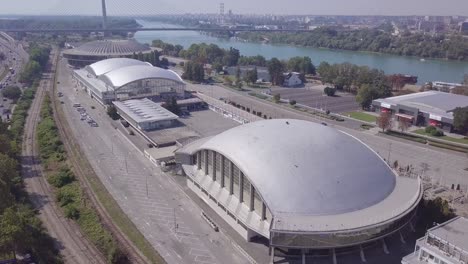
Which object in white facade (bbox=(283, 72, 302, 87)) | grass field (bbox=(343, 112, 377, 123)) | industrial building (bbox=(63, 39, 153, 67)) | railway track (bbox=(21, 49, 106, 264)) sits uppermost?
industrial building (bbox=(63, 39, 153, 67))

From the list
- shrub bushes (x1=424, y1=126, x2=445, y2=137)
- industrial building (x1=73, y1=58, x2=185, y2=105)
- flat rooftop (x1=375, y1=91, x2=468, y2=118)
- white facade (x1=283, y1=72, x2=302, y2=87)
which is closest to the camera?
shrub bushes (x1=424, y1=126, x2=445, y2=137)

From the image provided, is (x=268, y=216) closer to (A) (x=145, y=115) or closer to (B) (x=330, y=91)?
(A) (x=145, y=115)

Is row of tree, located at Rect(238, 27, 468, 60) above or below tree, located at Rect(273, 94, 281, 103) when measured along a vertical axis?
above

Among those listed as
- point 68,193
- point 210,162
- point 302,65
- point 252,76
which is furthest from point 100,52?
point 210,162

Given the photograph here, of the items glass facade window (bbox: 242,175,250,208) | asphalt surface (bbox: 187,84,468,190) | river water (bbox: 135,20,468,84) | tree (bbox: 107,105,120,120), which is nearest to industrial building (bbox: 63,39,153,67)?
tree (bbox: 107,105,120,120)

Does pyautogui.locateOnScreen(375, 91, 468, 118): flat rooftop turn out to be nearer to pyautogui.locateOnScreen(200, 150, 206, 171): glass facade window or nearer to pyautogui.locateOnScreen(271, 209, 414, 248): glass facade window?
pyautogui.locateOnScreen(271, 209, 414, 248): glass facade window

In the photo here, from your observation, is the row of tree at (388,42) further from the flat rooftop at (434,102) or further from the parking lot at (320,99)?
the flat rooftop at (434,102)

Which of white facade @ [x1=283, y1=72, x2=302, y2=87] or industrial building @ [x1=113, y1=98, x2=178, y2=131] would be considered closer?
industrial building @ [x1=113, y1=98, x2=178, y2=131]

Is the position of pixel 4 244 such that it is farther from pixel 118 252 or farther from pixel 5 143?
pixel 5 143
